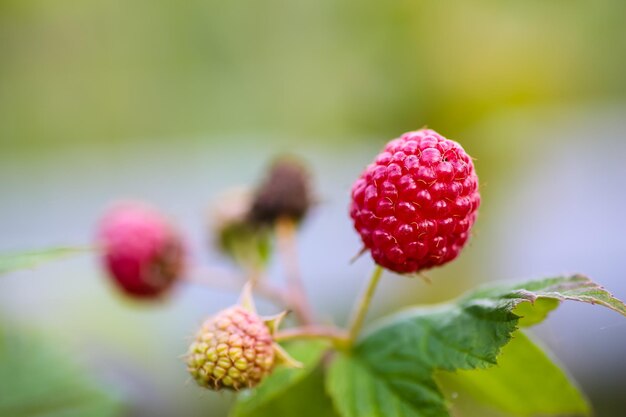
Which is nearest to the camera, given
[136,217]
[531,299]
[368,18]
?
[531,299]

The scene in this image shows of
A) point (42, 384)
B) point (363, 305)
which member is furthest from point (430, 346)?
point (42, 384)

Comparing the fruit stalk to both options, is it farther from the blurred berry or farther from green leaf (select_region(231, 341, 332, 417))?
green leaf (select_region(231, 341, 332, 417))

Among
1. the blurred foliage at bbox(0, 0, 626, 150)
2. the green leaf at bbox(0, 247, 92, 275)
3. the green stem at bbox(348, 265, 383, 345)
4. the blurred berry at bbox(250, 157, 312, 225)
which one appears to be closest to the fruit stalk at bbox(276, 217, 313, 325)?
the blurred berry at bbox(250, 157, 312, 225)

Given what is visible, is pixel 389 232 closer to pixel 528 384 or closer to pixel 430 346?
pixel 430 346

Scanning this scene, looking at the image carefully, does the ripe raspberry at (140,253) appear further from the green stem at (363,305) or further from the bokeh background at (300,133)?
the green stem at (363,305)

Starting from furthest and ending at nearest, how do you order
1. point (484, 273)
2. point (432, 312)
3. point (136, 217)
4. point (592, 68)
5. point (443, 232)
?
point (592, 68), point (484, 273), point (136, 217), point (432, 312), point (443, 232)

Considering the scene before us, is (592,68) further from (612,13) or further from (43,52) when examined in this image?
(43,52)

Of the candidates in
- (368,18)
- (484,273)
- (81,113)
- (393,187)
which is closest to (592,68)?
(368,18)

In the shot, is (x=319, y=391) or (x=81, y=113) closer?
(x=319, y=391)
